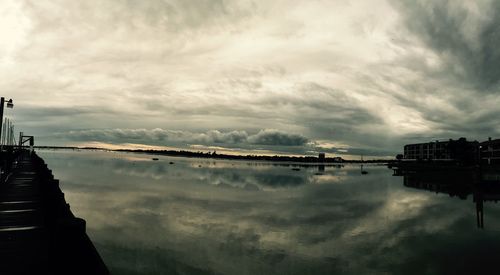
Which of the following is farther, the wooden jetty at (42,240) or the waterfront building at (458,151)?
the waterfront building at (458,151)

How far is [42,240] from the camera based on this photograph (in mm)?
12562

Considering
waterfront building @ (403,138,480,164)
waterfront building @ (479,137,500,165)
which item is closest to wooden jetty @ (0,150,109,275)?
waterfront building @ (403,138,480,164)

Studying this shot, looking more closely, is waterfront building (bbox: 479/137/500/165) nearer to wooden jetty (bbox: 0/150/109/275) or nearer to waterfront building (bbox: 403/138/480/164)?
waterfront building (bbox: 403/138/480/164)

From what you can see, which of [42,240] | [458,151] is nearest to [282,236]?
[42,240]

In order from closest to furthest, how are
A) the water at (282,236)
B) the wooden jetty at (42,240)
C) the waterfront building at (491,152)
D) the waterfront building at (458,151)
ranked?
the wooden jetty at (42,240)
the water at (282,236)
the waterfront building at (491,152)
the waterfront building at (458,151)

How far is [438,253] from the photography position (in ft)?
72.0

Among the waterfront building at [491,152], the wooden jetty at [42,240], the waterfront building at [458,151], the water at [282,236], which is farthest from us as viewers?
the waterfront building at [458,151]

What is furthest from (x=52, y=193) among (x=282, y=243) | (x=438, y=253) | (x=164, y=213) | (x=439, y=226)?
(x=439, y=226)

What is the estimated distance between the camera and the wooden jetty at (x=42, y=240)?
740 cm

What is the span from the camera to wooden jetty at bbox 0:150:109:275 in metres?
7.40

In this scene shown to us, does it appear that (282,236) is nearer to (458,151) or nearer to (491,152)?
(491,152)

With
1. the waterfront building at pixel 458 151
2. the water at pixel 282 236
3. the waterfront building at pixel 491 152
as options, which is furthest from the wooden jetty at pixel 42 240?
the waterfront building at pixel 491 152

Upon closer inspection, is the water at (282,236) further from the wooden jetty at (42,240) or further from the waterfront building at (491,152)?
the waterfront building at (491,152)

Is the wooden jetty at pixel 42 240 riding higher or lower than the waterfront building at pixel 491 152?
lower
